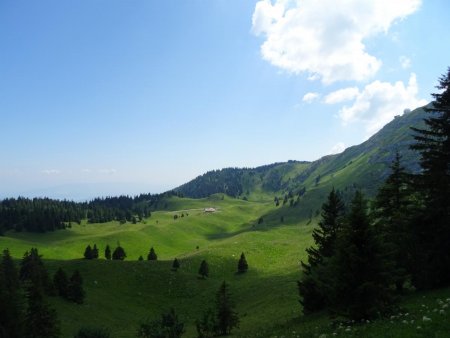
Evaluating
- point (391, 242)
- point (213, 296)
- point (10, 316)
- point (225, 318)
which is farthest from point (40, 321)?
point (213, 296)

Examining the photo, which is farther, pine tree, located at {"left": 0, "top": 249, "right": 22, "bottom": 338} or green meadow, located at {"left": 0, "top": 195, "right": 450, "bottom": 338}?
pine tree, located at {"left": 0, "top": 249, "right": 22, "bottom": 338}

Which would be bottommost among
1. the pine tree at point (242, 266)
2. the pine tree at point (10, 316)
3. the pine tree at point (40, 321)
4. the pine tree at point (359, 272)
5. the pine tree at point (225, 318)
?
the pine tree at point (242, 266)

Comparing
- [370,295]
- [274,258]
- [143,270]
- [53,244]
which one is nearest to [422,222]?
[370,295]

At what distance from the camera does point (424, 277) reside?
1005 inches

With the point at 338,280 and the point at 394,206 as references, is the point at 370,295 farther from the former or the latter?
the point at 394,206

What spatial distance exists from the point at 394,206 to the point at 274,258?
286 ft

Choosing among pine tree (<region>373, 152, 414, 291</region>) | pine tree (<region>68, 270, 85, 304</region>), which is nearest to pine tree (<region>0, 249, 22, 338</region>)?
pine tree (<region>373, 152, 414, 291</region>)

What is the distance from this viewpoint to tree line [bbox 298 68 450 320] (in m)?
19.6

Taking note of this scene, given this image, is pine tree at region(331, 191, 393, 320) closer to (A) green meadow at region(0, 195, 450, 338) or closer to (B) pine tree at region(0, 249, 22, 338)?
(A) green meadow at region(0, 195, 450, 338)

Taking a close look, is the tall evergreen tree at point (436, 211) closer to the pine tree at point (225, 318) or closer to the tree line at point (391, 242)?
the tree line at point (391, 242)

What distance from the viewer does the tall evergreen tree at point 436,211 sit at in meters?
24.5

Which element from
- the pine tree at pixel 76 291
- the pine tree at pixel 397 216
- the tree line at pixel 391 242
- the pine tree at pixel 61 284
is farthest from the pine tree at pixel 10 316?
the pine tree at pixel 61 284

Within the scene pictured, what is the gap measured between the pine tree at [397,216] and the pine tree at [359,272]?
668cm

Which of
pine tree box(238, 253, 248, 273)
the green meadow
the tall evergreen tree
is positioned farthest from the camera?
pine tree box(238, 253, 248, 273)
